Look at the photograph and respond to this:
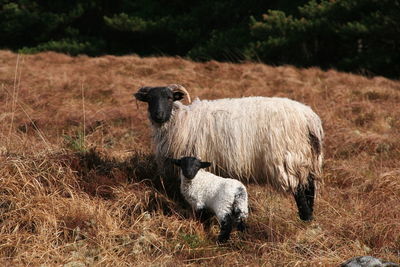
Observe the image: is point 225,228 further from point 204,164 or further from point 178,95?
point 178,95

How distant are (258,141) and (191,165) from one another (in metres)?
0.76

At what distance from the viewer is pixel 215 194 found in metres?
4.82

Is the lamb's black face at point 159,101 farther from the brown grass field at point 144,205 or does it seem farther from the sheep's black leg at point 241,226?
the sheep's black leg at point 241,226

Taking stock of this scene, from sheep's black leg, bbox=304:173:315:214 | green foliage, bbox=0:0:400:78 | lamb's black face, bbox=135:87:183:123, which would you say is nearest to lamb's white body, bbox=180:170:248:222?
lamb's black face, bbox=135:87:183:123

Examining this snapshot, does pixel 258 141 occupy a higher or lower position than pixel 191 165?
higher

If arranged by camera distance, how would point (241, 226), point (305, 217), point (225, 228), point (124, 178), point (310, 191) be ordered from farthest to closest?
point (124, 178) < point (310, 191) < point (305, 217) < point (241, 226) < point (225, 228)

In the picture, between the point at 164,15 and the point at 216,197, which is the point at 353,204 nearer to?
the point at 216,197

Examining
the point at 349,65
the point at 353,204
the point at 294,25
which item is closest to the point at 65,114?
the point at 353,204

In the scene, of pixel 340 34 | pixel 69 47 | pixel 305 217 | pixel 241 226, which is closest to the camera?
pixel 241 226

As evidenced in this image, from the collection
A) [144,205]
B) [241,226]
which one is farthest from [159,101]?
[241,226]

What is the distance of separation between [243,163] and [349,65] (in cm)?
1296

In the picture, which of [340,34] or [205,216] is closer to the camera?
[205,216]

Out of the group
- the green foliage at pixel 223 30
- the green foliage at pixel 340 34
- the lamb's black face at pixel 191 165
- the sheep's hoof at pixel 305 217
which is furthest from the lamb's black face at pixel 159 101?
the green foliage at pixel 223 30

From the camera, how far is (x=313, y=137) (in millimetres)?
5293
